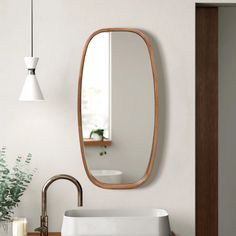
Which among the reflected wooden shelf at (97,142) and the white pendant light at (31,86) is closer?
the white pendant light at (31,86)

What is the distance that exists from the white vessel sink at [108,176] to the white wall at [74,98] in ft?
0.18

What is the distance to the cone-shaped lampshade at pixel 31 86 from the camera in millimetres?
2355

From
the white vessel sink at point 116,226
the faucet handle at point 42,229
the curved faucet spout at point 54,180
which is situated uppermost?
the curved faucet spout at point 54,180

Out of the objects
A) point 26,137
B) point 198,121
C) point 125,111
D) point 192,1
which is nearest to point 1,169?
point 26,137

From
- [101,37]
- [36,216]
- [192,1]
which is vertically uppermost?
[192,1]

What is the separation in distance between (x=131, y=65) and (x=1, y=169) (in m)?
0.83

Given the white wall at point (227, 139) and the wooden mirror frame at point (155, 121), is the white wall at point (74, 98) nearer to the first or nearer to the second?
the wooden mirror frame at point (155, 121)

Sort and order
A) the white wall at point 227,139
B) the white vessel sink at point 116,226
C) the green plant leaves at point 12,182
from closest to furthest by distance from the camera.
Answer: the white vessel sink at point 116,226
the green plant leaves at point 12,182
the white wall at point 227,139

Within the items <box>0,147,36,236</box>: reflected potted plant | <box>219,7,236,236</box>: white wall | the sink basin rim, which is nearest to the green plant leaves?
<box>0,147,36,236</box>: reflected potted plant

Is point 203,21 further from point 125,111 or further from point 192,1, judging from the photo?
point 125,111

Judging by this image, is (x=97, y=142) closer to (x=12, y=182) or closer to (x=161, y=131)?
(x=161, y=131)

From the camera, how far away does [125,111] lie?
2.59 m

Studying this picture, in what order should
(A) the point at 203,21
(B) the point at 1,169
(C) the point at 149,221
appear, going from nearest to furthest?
(C) the point at 149,221 → (B) the point at 1,169 → (A) the point at 203,21

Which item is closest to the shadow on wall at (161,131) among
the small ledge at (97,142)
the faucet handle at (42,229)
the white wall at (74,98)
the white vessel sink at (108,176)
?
the white wall at (74,98)
